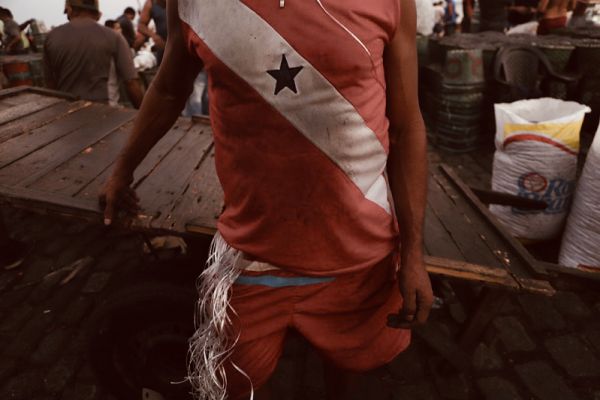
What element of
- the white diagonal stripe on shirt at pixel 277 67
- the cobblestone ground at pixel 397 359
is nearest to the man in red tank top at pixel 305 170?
the white diagonal stripe on shirt at pixel 277 67

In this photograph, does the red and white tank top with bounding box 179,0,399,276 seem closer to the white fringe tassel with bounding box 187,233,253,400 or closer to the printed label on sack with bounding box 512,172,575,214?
the white fringe tassel with bounding box 187,233,253,400

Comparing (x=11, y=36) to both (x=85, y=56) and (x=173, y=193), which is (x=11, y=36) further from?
(x=173, y=193)

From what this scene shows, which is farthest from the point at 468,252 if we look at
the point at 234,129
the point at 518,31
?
the point at 518,31

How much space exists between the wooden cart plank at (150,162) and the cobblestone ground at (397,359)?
489mm

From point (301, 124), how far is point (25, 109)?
3.00 m

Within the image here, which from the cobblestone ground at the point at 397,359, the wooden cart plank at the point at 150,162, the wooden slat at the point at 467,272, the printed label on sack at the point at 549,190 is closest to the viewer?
the wooden slat at the point at 467,272

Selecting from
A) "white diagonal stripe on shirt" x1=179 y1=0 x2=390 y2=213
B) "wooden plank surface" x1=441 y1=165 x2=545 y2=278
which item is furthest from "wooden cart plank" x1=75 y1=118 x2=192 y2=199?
"wooden plank surface" x1=441 y1=165 x2=545 y2=278

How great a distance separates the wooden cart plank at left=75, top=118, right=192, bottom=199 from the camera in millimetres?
2084

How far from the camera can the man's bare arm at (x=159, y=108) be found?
1.35m

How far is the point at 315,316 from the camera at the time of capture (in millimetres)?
1476

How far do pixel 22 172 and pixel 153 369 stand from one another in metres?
1.32

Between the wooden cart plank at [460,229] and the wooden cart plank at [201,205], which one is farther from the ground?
the wooden cart plank at [201,205]

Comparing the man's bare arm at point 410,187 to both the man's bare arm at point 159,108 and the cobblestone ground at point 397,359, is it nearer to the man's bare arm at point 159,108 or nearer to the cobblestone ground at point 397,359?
the man's bare arm at point 159,108

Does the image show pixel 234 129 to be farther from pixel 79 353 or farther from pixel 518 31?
pixel 518 31
